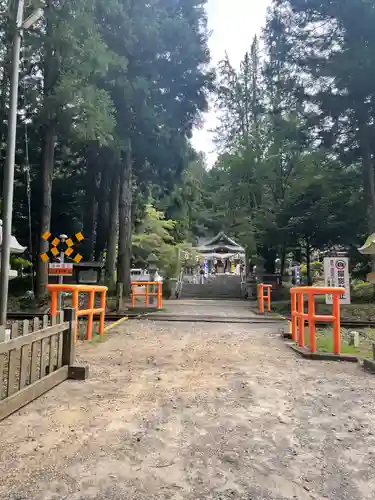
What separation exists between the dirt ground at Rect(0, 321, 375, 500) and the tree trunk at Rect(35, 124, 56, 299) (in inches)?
357

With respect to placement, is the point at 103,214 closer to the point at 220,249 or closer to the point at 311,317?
the point at 311,317

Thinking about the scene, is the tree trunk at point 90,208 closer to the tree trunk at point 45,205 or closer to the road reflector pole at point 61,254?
the tree trunk at point 45,205

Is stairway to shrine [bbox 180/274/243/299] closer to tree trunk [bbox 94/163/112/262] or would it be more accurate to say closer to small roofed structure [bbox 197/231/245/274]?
tree trunk [bbox 94/163/112/262]

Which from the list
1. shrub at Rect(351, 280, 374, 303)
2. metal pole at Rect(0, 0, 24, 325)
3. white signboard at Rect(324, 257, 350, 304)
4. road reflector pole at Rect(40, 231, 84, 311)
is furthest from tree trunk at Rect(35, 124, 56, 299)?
shrub at Rect(351, 280, 374, 303)

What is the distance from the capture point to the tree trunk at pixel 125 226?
16016 mm

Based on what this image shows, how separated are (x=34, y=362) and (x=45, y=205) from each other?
36.4 feet

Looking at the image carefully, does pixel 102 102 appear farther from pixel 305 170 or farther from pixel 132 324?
pixel 305 170

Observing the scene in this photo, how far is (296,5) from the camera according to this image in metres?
15.8

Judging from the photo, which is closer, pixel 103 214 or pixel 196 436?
pixel 196 436

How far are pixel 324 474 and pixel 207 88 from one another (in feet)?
56.5

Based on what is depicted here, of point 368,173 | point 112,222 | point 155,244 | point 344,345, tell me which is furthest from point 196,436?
point 155,244

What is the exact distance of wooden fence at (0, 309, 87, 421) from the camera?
3045 mm

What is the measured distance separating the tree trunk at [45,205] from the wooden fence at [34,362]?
9.43m

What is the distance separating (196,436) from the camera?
2779 mm
